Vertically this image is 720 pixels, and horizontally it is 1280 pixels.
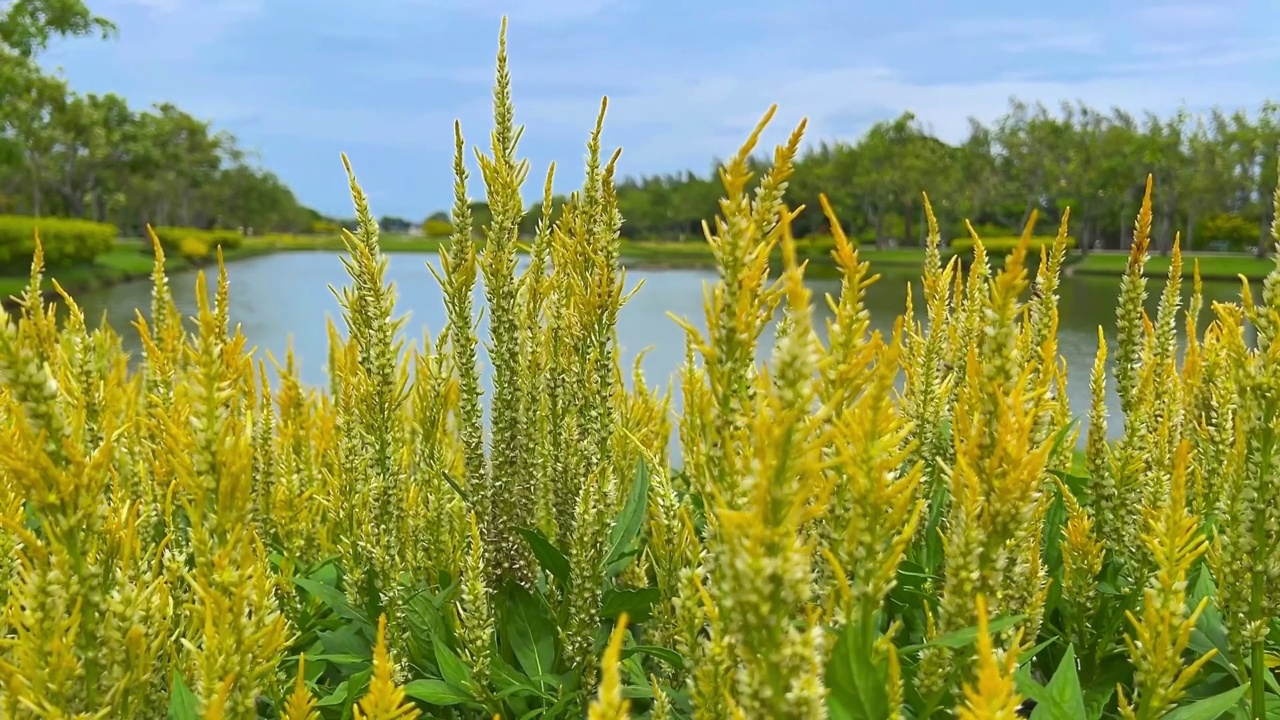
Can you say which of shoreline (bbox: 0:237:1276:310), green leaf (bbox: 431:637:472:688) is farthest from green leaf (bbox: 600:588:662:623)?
shoreline (bbox: 0:237:1276:310)

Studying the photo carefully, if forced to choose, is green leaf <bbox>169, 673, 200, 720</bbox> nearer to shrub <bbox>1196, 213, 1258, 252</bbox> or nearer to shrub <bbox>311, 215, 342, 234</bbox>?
shrub <bbox>1196, 213, 1258, 252</bbox>

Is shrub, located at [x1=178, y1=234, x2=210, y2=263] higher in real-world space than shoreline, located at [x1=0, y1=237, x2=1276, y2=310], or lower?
higher

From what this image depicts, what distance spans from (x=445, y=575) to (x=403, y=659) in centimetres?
46

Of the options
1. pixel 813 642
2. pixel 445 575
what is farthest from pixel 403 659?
pixel 813 642

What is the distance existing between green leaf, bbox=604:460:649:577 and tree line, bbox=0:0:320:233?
39.8 metres

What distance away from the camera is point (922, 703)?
1.69 metres

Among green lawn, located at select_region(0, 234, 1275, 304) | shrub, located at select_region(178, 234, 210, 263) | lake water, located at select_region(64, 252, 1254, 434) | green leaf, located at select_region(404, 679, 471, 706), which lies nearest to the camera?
green leaf, located at select_region(404, 679, 471, 706)

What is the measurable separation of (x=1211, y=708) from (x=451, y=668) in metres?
1.65

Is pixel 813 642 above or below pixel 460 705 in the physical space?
above

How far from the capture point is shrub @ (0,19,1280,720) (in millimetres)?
1143

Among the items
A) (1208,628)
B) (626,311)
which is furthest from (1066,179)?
(1208,628)

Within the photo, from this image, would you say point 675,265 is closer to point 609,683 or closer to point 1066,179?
point 1066,179

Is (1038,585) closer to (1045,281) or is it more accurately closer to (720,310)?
(1045,281)

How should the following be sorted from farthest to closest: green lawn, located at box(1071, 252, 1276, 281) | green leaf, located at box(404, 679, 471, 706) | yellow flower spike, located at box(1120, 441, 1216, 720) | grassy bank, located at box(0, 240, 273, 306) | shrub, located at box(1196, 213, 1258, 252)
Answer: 1. shrub, located at box(1196, 213, 1258, 252)
2. green lawn, located at box(1071, 252, 1276, 281)
3. grassy bank, located at box(0, 240, 273, 306)
4. green leaf, located at box(404, 679, 471, 706)
5. yellow flower spike, located at box(1120, 441, 1216, 720)
